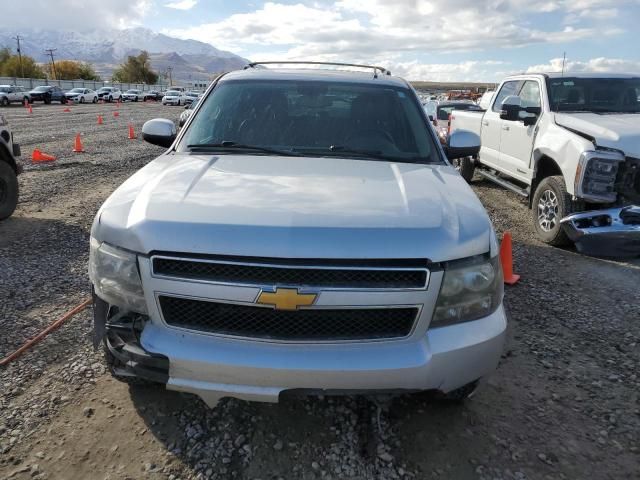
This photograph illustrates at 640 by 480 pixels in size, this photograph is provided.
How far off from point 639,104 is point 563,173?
80.5 inches

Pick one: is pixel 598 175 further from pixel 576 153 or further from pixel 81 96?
pixel 81 96

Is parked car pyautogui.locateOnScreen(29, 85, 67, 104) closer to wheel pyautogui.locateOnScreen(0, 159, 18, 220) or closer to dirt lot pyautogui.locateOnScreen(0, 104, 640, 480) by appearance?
wheel pyautogui.locateOnScreen(0, 159, 18, 220)

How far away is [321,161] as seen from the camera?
309 cm

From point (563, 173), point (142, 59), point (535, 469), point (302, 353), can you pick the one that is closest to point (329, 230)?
point (302, 353)

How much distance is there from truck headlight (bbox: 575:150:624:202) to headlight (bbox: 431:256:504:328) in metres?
3.91

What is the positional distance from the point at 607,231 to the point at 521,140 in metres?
2.12

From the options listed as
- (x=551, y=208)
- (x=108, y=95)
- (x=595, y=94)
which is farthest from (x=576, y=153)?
(x=108, y=95)

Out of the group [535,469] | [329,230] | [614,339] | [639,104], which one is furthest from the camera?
[639,104]

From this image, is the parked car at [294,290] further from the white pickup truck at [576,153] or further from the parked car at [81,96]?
the parked car at [81,96]

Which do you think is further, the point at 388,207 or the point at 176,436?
the point at 176,436

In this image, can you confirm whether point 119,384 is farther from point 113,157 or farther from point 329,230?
point 113,157

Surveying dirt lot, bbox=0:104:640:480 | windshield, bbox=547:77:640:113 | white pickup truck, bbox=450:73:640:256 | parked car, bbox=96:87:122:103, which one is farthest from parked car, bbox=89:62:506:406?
parked car, bbox=96:87:122:103

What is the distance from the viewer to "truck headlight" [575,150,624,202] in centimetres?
548

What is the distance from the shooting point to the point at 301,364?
2.11 m
